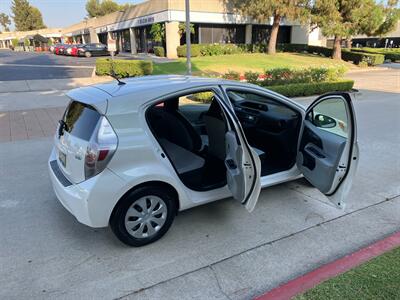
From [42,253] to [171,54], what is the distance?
28668 millimetres

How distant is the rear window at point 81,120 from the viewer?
9.72ft

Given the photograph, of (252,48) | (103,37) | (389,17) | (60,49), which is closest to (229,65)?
(252,48)

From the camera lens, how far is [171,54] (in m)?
30.2

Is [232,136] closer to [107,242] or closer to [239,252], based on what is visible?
[239,252]

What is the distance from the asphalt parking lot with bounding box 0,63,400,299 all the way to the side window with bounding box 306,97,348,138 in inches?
37.8

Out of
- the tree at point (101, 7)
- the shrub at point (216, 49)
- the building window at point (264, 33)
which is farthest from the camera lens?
the tree at point (101, 7)

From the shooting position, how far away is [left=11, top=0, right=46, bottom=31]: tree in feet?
347

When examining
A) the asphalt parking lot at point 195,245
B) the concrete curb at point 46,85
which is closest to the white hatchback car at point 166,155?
the asphalt parking lot at point 195,245

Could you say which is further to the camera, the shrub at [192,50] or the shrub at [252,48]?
the shrub at [252,48]

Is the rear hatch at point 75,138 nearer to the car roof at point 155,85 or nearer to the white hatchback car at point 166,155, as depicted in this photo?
the white hatchback car at point 166,155

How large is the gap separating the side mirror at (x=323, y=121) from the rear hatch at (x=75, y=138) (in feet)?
7.64

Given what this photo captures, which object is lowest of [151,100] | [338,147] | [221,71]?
[221,71]

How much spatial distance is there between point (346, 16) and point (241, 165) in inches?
1079

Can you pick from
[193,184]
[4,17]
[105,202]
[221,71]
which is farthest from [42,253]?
[4,17]
